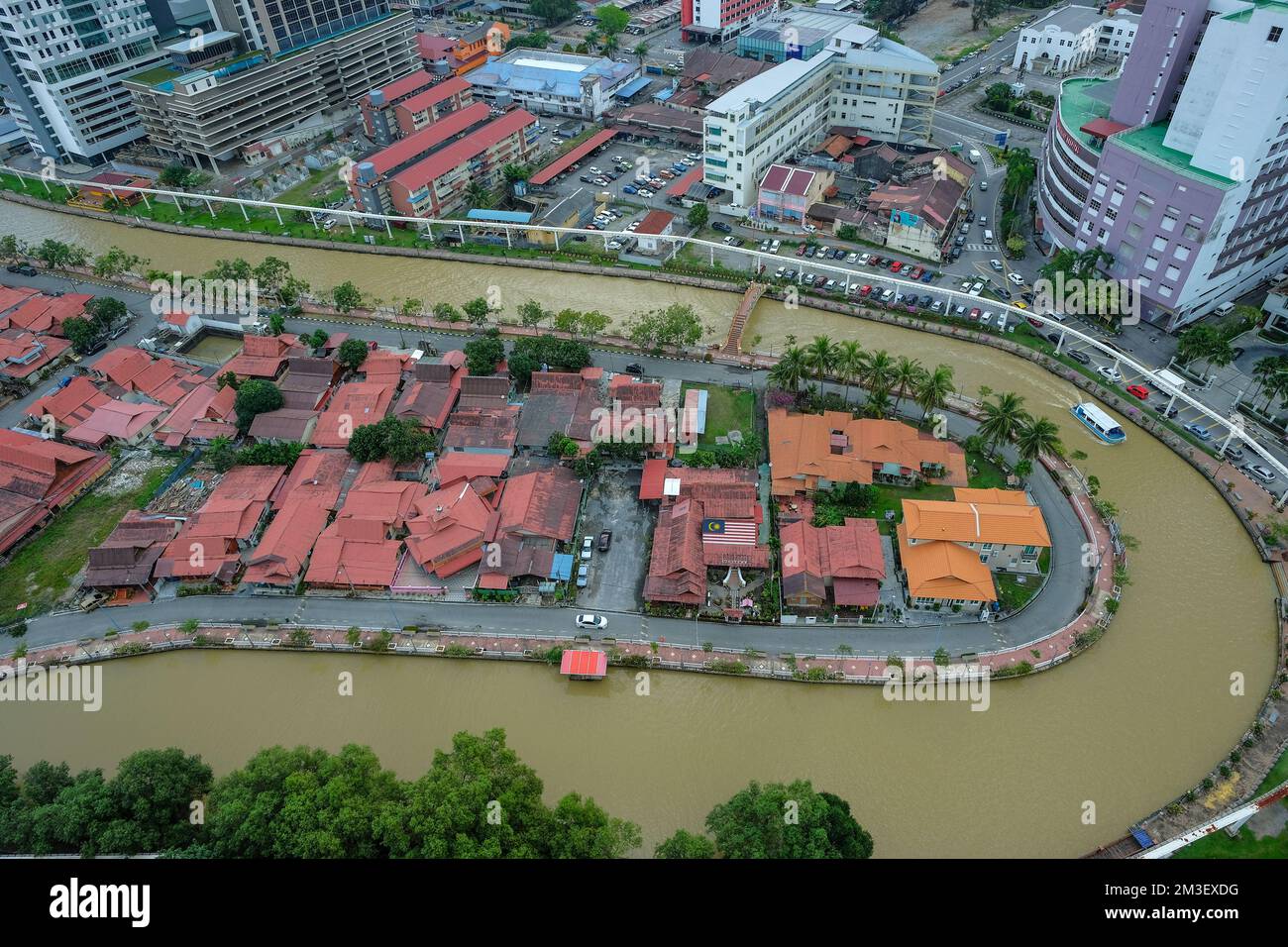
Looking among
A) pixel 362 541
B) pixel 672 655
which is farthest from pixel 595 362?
pixel 672 655

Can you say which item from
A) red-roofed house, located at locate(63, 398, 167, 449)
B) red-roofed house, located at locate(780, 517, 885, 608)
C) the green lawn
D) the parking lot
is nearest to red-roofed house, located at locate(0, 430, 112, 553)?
red-roofed house, located at locate(63, 398, 167, 449)

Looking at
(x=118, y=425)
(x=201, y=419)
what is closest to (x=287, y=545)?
(x=201, y=419)

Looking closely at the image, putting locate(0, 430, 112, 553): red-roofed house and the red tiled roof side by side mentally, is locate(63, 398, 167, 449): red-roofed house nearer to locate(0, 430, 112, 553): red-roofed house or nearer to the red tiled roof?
locate(0, 430, 112, 553): red-roofed house

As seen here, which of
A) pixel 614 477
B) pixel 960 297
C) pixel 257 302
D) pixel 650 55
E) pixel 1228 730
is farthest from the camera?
pixel 650 55

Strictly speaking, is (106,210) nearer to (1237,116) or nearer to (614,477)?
(614,477)

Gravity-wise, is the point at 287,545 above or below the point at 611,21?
below

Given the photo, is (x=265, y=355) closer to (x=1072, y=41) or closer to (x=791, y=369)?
(x=791, y=369)
